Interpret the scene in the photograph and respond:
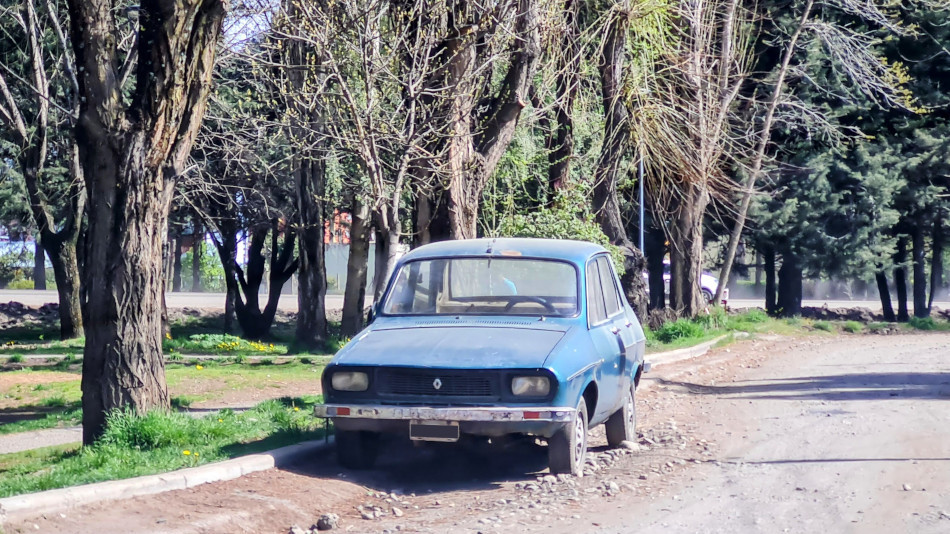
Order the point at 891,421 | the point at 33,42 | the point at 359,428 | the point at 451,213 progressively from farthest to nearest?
the point at 33,42, the point at 451,213, the point at 891,421, the point at 359,428

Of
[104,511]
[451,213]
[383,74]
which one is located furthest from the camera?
[451,213]

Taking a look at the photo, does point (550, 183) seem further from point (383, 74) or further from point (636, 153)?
point (383, 74)

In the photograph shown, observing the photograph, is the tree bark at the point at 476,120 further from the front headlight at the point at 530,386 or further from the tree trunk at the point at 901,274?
the tree trunk at the point at 901,274

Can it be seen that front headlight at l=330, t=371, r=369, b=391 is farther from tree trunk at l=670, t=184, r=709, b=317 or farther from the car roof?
tree trunk at l=670, t=184, r=709, b=317

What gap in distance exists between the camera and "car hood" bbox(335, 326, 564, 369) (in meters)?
7.05

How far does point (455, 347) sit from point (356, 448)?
1139mm

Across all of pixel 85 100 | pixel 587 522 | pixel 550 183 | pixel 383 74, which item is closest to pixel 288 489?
pixel 587 522

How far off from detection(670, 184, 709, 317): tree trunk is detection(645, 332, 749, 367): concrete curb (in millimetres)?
2259

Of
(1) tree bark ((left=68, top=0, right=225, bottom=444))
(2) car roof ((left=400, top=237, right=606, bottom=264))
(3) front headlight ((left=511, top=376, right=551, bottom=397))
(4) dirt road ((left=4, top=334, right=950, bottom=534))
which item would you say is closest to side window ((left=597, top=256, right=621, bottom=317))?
(2) car roof ((left=400, top=237, right=606, bottom=264))

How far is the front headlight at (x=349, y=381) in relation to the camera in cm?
726

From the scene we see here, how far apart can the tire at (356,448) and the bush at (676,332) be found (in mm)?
12492

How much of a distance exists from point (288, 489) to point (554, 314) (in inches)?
101

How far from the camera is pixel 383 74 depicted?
37.3 ft

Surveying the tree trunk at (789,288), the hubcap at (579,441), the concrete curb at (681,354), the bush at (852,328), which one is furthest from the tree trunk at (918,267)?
the hubcap at (579,441)
